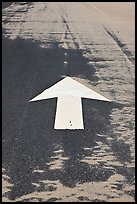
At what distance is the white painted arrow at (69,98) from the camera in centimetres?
651

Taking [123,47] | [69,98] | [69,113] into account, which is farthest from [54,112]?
[123,47]

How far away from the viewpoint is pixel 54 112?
6.90 m

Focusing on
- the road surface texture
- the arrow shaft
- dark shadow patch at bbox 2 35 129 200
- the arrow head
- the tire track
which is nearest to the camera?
the road surface texture

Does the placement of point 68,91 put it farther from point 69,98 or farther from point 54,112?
point 54,112

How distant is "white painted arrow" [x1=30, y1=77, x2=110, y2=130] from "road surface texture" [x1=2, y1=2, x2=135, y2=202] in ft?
0.43

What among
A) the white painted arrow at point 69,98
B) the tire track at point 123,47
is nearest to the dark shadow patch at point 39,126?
the white painted arrow at point 69,98

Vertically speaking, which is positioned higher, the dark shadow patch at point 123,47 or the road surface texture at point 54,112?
the dark shadow patch at point 123,47

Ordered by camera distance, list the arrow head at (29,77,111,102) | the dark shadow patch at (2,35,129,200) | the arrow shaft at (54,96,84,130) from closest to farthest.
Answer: the dark shadow patch at (2,35,129,200), the arrow shaft at (54,96,84,130), the arrow head at (29,77,111,102)

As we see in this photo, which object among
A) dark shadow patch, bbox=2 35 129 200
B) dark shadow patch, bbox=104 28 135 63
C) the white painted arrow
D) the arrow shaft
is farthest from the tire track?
the arrow shaft

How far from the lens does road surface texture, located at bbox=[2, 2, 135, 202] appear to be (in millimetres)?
4934

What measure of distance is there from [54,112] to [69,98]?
49cm

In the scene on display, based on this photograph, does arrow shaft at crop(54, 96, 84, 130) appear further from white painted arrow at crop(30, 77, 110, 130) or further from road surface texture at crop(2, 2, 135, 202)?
road surface texture at crop(2, 2, 135, 202)

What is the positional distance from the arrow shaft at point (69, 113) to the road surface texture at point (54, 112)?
12 centimetres

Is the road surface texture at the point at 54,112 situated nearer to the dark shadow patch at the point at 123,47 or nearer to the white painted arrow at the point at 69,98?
the dark shadow patch at the point at 123,47
